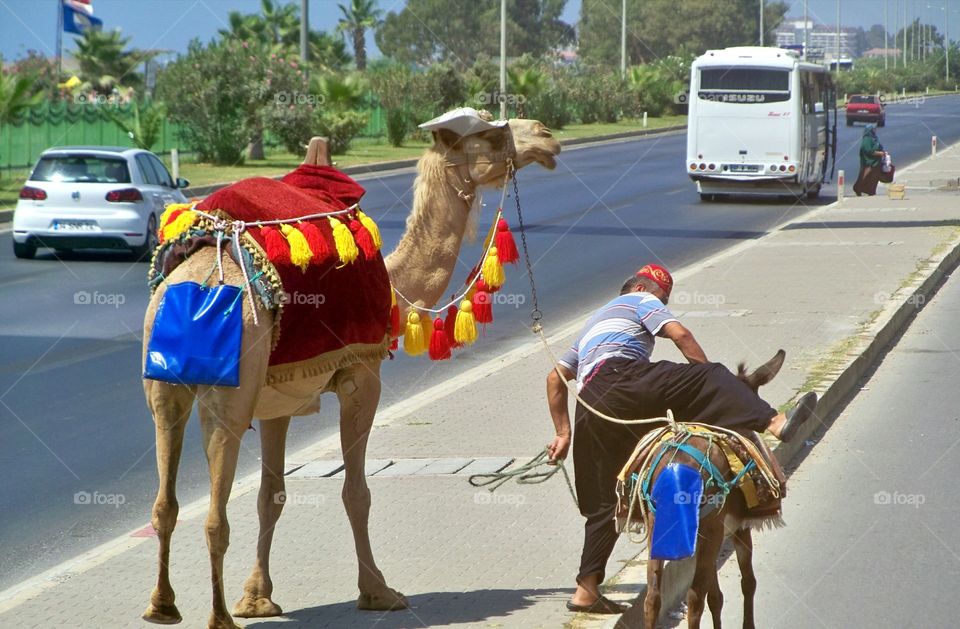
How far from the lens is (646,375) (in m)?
6.08

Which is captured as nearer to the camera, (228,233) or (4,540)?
(228,233)

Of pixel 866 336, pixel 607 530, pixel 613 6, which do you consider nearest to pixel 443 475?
pixel 607 530

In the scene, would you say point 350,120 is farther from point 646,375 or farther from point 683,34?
point 683,34

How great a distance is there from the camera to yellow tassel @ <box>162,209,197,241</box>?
232 inches

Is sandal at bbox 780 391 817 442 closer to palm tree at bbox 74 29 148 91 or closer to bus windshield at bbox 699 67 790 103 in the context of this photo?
bus windshield at bbox 699 67 790 103

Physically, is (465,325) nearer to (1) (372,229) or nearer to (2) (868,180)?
(1) (372,229)

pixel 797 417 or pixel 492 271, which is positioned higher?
pixel 492 271

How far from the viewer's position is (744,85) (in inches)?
1364

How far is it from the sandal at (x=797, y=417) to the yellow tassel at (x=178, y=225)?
2558 mm

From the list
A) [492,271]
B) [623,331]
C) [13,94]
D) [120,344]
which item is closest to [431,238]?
[492,271]

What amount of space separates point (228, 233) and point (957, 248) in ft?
56.5

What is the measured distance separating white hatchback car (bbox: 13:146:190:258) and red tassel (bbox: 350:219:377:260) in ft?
51.9

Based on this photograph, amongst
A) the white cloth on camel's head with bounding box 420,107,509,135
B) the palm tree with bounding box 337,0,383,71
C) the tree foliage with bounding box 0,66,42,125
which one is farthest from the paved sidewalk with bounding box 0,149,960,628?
the palm tree with bounding box 337,0,383,71

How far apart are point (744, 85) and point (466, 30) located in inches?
4482
